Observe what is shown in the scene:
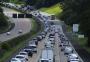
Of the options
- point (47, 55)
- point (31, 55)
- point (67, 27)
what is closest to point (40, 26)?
point (67, 27)

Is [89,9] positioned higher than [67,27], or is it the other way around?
[89,9]

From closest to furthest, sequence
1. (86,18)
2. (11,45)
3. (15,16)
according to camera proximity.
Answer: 1. (11,45)
2. (86,18)
3. (15,16)

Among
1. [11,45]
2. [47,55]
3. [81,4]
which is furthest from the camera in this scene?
[81,4]

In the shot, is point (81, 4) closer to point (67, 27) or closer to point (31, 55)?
point (31, 55)

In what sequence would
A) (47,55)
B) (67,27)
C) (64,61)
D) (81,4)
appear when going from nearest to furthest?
(47,55), (64,61), (81,4), (67,27)

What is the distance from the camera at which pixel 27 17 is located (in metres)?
183

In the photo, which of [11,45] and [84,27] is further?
[84,27]

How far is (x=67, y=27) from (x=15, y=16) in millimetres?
22518

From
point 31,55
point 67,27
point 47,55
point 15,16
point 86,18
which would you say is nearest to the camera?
point 47,55

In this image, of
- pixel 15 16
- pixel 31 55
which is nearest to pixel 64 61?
pixel 31 55

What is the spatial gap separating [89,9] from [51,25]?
289 ft

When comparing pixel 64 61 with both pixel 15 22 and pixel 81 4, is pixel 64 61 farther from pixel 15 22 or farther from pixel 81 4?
pixel 15 22

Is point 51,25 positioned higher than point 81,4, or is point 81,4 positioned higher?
point 81,4

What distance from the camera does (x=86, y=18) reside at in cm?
9481
